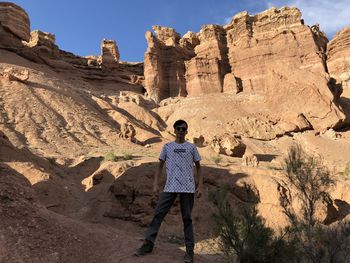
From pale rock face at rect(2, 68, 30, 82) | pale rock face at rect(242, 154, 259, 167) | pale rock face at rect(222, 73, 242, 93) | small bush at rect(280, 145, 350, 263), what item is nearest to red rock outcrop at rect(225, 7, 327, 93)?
pale rock face at rect(222, 73, 242, 93)

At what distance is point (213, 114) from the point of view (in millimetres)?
38000

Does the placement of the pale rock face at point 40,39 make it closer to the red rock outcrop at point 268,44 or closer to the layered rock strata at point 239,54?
the layered rock strata at point 239,54

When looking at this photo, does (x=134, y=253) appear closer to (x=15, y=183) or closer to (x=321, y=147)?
(x=15, y=183)

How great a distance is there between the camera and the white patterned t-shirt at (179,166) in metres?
4.91

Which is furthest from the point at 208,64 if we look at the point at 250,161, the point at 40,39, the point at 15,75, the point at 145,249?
the point at 145,249

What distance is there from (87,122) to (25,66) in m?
15.0

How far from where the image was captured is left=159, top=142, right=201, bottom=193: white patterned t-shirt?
16.1 feet

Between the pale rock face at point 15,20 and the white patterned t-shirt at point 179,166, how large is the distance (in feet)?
149

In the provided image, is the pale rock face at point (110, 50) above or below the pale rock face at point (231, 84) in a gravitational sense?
above

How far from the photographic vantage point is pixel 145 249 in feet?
15.5

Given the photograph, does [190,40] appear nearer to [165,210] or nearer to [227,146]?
[227,146]

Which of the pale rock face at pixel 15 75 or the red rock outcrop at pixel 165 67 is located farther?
the red rock outcrop at pixel 165 67

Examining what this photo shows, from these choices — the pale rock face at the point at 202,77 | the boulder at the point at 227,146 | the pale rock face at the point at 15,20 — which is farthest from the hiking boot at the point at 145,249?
the pale rock face at the point at 15,20

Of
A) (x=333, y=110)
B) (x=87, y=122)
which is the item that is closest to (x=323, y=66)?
(x=333, y=110)
